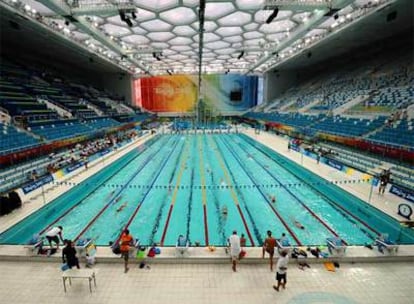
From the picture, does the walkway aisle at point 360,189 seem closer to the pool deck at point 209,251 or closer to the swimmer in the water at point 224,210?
the pool deck at point 209,251

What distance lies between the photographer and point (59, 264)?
3.90 metres

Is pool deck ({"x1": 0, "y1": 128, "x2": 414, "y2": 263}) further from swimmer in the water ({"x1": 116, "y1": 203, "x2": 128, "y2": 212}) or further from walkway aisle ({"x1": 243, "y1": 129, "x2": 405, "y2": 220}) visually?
swimmer in the water ({"x1": 116, "y1": 203, "x2": 128, "y2": 212})

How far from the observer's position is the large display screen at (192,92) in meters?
34.8

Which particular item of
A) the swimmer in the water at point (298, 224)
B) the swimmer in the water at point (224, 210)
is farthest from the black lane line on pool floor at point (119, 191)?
the swimmer in the water at point (298, 224)

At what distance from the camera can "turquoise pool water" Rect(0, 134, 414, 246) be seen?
530 cm

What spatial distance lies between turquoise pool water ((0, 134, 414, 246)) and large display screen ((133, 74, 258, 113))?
2639cm

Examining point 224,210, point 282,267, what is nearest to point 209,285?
point 282,267

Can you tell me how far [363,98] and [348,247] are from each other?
44.6ft

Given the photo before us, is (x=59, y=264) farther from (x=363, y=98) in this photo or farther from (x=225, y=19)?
(x=363, y=98)

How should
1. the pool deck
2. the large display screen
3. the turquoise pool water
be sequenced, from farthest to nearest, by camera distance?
the large display screen
the turquoise pool water
the pool deck

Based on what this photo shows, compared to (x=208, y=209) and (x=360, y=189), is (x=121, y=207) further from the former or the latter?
(x=360, y=189)

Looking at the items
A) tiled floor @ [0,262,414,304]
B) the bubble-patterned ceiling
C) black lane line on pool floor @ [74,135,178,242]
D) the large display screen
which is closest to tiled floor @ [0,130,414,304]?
tiled floor @ [0,262,414,304]

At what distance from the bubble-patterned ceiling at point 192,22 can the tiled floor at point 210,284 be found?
967cm

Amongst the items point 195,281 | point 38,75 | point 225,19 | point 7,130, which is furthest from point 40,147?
point 38,75
